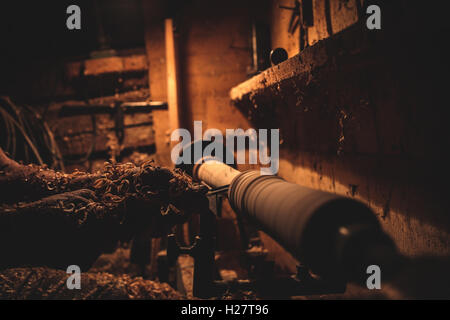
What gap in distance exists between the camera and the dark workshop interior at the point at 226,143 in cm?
142

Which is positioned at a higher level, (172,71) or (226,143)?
(172,71)

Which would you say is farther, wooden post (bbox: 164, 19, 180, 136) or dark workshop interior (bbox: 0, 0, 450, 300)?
wooden post (bbox: 164, 19, 180, 136)

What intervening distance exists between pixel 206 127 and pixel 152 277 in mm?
2666

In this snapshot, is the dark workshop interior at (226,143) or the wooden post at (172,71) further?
the wooden post at (172,71)

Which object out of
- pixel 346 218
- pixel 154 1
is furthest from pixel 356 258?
pixel 154 1

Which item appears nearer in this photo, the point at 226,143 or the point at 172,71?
the point at 172,71

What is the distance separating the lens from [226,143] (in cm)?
511

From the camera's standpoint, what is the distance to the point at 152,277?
187 inches

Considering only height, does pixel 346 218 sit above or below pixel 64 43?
below

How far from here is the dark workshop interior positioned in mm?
1421

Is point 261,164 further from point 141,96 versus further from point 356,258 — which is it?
point 356,258

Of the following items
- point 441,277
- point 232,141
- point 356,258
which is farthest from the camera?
point 232,141
